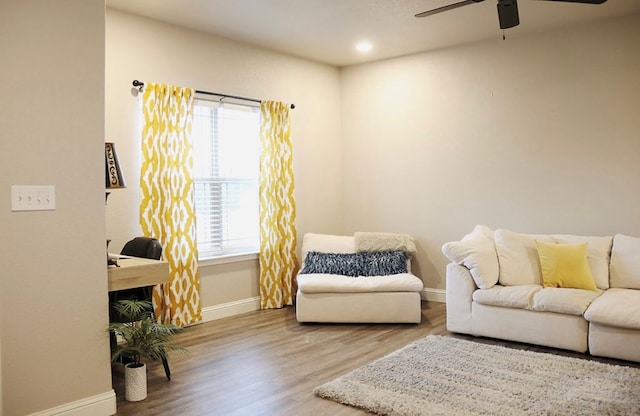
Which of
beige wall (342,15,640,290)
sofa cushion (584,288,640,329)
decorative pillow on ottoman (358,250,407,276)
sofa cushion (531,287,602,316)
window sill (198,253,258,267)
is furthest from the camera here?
decorative pillow on ottoman (358,250,407,276)

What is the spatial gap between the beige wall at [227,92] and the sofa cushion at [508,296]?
2362 millimetres

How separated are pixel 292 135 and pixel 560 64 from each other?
2.83 metres

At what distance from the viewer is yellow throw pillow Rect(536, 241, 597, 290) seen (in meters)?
4.12

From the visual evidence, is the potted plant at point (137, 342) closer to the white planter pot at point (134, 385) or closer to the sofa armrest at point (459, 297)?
the white planter pot at point (134, 385)

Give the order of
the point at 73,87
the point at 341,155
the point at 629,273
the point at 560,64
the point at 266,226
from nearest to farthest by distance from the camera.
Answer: the point at 73,87
the point at 629,273
the point at 560,64
the point at 266,226
the point at 341,155

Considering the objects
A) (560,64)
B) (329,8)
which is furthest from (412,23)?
(560,64)

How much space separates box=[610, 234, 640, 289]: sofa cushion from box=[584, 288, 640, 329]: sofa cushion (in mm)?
332

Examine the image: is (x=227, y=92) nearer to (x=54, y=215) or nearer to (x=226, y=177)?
(x=226, y=177)

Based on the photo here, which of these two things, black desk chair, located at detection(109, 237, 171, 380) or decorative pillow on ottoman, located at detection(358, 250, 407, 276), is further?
decorative pillow on ottoman, located at detection(358, 250, 407, 276)

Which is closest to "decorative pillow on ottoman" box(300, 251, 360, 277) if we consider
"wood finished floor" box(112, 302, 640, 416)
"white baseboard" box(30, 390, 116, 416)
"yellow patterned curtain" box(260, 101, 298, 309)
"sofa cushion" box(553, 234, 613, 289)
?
"yellow patterned curtain" box(260, 101, 298, 309)

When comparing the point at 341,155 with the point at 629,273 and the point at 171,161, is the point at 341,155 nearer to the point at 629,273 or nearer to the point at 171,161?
the point at 171,161

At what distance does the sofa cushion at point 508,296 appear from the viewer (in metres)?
4.02

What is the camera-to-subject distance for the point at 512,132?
17.0ft

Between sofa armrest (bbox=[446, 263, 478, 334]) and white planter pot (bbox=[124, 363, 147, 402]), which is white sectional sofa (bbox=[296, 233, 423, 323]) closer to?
sofa armrest (bbox=[446, 263, 478, 334])
